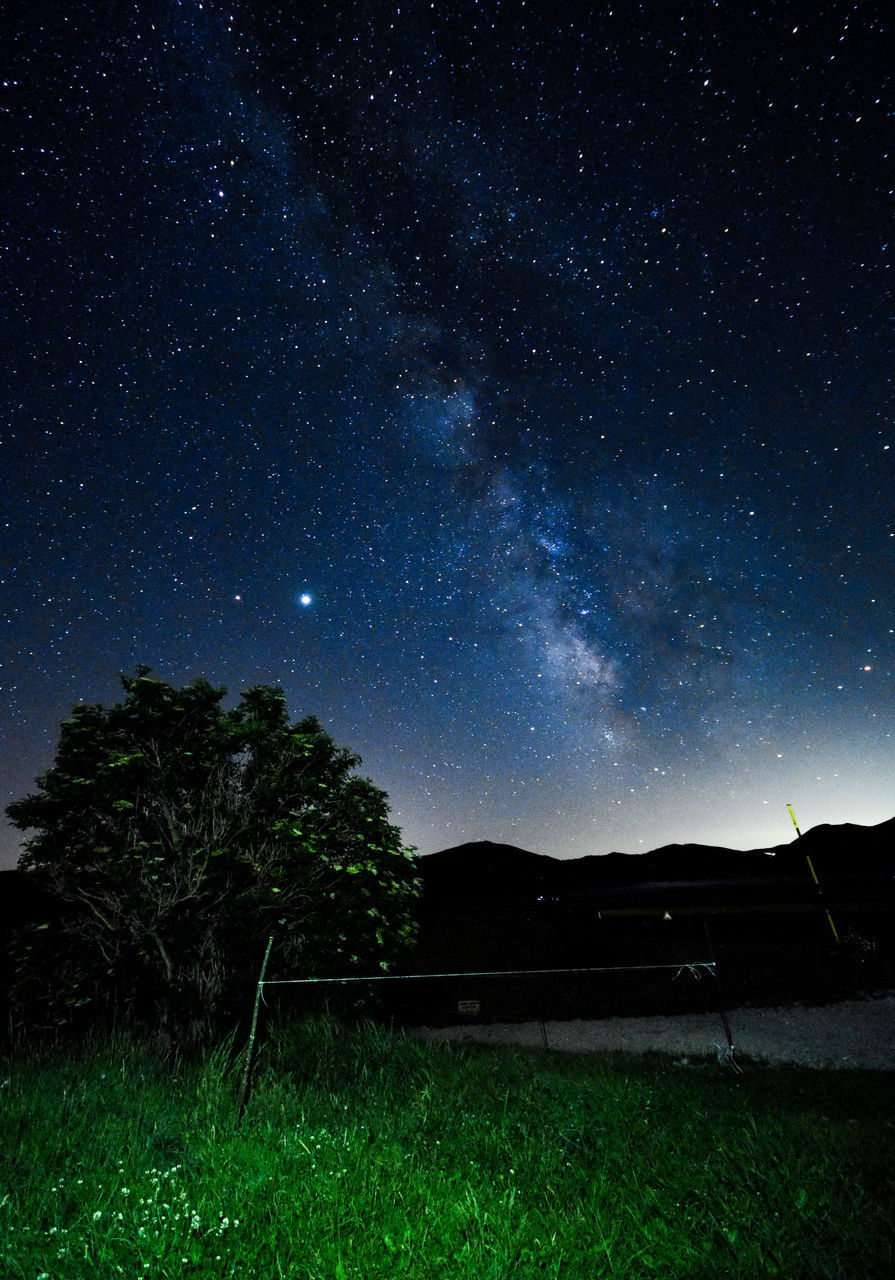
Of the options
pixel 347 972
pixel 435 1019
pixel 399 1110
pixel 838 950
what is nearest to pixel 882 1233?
pixel 399 1110

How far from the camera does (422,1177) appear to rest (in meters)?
3.69

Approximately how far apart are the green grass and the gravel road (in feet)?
13.3

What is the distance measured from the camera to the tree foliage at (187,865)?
8531 mm

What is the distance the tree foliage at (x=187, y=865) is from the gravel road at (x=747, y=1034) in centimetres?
393

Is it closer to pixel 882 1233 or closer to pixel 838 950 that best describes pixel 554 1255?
pixel 882 1233

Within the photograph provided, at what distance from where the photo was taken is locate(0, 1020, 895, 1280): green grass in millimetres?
2867

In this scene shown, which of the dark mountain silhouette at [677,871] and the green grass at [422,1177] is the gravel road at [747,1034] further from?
the dark mountain silhouette at [677,871]

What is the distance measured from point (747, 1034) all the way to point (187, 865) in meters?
10.7

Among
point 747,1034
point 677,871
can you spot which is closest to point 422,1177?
point 747,1034

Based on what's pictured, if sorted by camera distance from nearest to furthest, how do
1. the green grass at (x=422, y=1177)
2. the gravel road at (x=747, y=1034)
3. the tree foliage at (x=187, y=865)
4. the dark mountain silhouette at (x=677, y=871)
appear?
1. the green grass at (x=422, y=1177)
2. the tree foliage at (x=187, y=865)
3. the gravel road at (x=747, y=1034)
4. the dark mountain silhouette at (x=677, y=871)

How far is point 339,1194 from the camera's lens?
11.0 ft

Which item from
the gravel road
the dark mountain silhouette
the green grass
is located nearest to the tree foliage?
the green grass

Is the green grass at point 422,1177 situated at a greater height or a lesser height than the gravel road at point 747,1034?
greater

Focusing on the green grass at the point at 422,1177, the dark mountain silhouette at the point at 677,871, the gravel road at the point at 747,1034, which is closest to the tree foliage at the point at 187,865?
the green grass at the point at 422,1177
